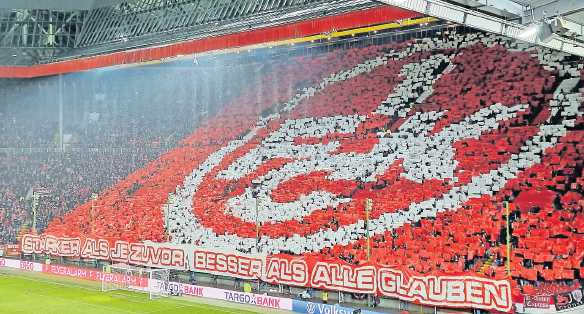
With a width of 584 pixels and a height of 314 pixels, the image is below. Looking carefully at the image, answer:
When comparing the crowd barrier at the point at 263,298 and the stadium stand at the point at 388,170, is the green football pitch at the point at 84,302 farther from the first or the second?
the stadium stand at the point at 388,170

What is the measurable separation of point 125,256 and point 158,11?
1543cm

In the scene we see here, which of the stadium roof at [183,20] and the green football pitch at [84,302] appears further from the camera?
the green football pitch at [84,302]

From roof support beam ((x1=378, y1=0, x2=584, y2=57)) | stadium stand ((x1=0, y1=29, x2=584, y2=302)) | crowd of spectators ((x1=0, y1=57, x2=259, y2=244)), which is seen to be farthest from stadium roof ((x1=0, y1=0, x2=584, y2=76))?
stadium stand ((x1=0, y1=29, x2=584, y2=302))

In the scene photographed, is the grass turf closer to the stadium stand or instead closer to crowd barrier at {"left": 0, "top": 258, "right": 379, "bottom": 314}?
crowd barrier at {"left": 0, "top": 258, "right": 379, "bottom": 314}

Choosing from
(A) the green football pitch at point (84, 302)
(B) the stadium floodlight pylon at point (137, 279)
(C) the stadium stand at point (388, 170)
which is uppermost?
(C) the stadium stand at point (388, 170)

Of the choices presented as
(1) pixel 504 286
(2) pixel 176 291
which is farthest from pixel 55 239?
(1) pixel 504 286

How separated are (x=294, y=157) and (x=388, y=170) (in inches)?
220

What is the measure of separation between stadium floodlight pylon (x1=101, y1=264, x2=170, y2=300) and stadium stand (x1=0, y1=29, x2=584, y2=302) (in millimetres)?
3290

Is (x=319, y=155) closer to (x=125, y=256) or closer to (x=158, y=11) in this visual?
(x=125, y=256)

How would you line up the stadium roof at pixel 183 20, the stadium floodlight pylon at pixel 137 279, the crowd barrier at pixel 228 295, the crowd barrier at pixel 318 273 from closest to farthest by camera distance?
the stadium roof at pixel 183 20
the crowd barrier at pixel 318 273
the crowd barrier at pixel 228 295
the stadium floodlight pylon at pixel 137 279

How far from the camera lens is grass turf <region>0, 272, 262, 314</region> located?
26.2m

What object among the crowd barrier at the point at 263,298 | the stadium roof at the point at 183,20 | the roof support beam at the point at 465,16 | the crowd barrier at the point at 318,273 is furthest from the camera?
the crowd barrier at the point at 318,273

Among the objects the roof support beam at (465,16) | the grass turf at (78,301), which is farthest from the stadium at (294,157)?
the grass turf at (78,301)

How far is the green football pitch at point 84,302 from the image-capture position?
26172mm
